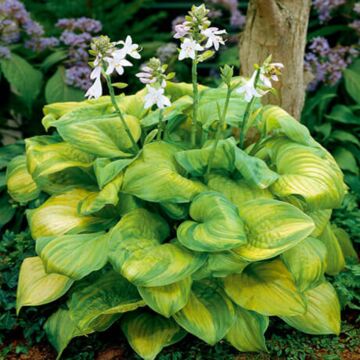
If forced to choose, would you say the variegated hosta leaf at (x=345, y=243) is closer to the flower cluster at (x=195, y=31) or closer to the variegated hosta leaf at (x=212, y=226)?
the variegated hosta leaf at (x=212, y=226)

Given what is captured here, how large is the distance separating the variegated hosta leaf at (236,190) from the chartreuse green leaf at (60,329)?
2.28 feet

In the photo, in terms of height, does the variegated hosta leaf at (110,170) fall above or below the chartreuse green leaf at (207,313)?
above

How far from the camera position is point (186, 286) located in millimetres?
2207

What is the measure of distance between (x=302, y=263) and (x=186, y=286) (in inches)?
16.3

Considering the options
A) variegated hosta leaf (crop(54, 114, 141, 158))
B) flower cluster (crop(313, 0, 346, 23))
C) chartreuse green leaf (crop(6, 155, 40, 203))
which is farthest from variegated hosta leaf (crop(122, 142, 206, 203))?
flower cluster (crop(313, 0, 346, 23))

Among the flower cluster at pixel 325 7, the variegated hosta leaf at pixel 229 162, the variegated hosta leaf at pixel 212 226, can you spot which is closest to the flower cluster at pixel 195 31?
the variegated hosta leaf at pixel 229 162

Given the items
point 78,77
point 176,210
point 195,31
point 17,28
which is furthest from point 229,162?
point 17,28

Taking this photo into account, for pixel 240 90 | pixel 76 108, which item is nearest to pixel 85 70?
pixel 76 108

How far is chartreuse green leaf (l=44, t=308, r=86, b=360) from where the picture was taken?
2.32m

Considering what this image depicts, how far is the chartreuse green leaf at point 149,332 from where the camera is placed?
2.29m

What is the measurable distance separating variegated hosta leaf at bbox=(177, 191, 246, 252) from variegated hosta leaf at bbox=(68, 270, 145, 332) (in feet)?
0.94

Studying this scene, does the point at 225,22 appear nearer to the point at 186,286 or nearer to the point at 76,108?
the point at 76,108

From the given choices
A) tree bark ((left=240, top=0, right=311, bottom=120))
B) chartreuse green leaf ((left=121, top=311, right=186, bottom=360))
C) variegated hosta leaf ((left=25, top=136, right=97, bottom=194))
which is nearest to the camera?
chartreuse green leaf ((left=121, top=311, right=186, bottom=360))

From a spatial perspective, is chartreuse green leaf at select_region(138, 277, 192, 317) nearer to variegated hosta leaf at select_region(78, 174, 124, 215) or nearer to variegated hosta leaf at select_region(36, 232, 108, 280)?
variegated hosta leaf at select_region(36, 232, 108, 280)
